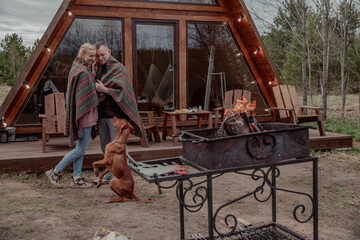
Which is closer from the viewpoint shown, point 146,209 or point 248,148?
point 248,148

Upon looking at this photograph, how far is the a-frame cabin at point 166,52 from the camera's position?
6.91 m

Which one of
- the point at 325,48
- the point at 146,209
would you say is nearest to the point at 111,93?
the point at 146,209

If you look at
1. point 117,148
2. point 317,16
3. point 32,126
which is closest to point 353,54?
point 317,16

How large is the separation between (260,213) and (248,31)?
197 inches

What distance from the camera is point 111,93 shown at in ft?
13.9

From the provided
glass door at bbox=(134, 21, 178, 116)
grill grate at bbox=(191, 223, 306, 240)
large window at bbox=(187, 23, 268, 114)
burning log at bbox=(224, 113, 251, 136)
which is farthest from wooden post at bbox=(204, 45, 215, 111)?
burning log at bbox=(224, 113, 251, 136)

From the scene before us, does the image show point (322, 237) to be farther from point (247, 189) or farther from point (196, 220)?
point (247, 189)

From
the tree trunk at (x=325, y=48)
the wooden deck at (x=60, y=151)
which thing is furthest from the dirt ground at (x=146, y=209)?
the tree trunk at (x=325, y=48)

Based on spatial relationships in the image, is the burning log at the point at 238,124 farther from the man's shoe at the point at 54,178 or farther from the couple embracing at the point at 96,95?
the man's shoe at the point at 54,178

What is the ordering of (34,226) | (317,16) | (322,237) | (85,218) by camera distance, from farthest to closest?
(317,16), (85,218), (34,226), (322,237)

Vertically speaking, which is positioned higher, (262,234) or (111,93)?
(111,93)

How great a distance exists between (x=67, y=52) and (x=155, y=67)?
6.13ft

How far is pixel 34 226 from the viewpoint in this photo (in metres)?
3.34

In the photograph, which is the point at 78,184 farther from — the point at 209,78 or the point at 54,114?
the point at 209,78
